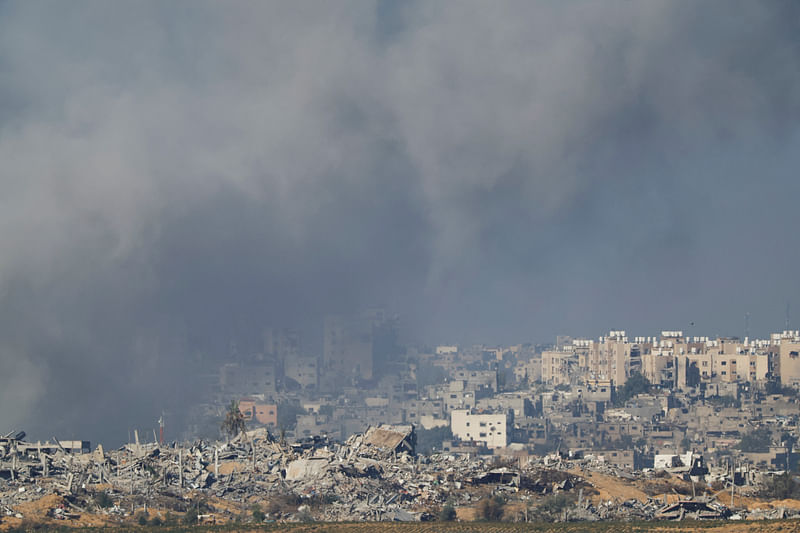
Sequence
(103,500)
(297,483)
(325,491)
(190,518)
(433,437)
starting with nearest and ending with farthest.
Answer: (190,518)
(103,500)
(325,491)
(297,483)
(433,437)

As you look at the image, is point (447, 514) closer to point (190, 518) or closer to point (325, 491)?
point (325, 491)

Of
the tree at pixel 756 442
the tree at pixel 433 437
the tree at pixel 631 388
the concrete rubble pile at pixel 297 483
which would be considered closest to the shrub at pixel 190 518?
the concrete rubble pile at pixel 297 483

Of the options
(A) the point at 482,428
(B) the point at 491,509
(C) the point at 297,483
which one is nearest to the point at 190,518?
(C) the point at 297,483

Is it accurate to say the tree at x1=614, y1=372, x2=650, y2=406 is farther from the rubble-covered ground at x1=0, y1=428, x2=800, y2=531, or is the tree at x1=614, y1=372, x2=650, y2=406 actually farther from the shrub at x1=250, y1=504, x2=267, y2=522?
the shrub at x1=250, y1=504, x2=267, y2=522

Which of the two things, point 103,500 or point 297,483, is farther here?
point 297,483

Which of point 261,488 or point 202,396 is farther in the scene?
point 202,396

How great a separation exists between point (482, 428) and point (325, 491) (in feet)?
272

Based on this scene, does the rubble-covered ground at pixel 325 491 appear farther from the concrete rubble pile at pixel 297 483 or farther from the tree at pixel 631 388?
the tree at pixel 631 388

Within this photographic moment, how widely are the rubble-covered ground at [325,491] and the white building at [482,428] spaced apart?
63.1 meters

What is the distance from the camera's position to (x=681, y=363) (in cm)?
18062

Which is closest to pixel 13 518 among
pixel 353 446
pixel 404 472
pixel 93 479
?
pixel 93 479

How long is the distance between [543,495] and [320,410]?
130 metres

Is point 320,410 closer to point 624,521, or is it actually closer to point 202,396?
point 202,396

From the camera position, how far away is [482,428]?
14562cm
